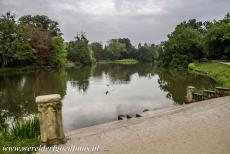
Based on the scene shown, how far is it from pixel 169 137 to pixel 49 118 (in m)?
2.60

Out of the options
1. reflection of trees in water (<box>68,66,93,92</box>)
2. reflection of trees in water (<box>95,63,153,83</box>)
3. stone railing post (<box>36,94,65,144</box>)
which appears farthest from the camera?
reflection of trees in water (<box>95,63,153,83</box>)

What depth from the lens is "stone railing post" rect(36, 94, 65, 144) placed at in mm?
6121

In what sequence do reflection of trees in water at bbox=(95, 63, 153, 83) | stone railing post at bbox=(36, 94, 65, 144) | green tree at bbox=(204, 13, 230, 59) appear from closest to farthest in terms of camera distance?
stone railing post at bbox=(36, 94, 65, 144), reflection of trees in water at bbox=(95, 63, 153, 83), green tree at bbox=(204, 13, 230, 59)

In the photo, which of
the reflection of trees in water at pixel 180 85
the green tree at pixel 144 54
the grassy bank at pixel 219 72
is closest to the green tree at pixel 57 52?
the grassy bank at pixel 219 72

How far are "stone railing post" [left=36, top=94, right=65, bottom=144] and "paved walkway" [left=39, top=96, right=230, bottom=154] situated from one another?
0.38 meters

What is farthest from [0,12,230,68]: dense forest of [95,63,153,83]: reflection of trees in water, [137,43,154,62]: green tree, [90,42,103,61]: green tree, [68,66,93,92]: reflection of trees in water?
[90,42,103,61]: green tree

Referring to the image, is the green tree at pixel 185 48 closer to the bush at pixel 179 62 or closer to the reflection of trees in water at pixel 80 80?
the bush at pixel 179 62

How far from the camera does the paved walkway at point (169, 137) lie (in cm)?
563

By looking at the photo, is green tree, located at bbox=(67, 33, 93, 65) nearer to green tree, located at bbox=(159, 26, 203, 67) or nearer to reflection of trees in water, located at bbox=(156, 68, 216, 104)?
green tree, located at bbox=(159, 26, 203, 67)

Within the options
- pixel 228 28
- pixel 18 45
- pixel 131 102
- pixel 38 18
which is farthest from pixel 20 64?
pixel 131 102

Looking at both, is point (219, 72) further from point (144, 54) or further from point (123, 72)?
point (144, 54)

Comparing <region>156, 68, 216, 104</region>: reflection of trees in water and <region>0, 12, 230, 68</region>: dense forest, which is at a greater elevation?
<region>0, 12, 230, 68</region>: dense forest

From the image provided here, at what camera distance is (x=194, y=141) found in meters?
6.05

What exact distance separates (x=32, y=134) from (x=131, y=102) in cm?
1136
